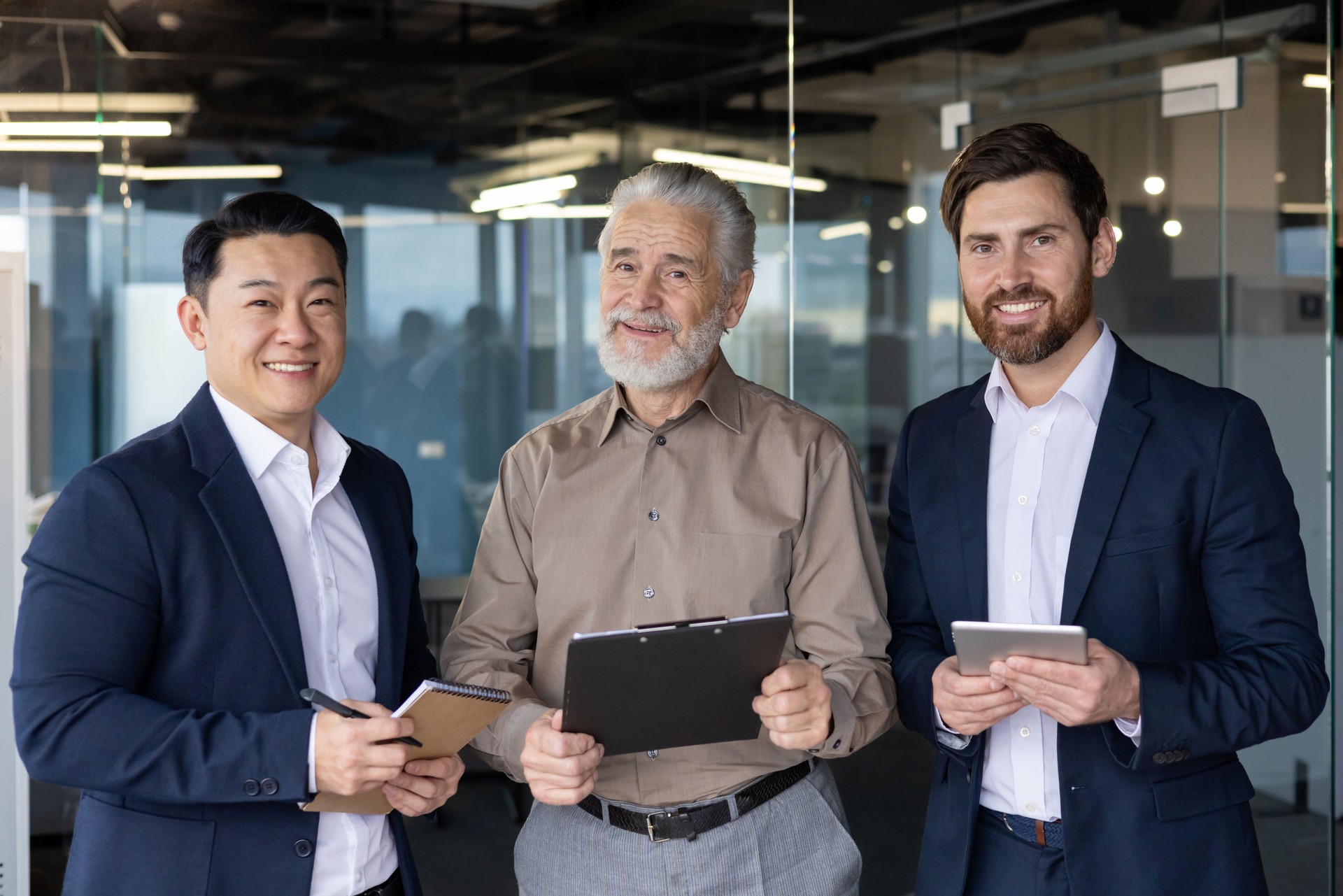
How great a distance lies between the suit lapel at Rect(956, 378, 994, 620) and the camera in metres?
2.20

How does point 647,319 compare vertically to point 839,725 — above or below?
above

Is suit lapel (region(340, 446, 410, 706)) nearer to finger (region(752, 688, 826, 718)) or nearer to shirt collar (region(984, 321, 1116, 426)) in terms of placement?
finger (region(752, 688, 826, 718))

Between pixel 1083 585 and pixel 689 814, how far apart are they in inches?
31.8

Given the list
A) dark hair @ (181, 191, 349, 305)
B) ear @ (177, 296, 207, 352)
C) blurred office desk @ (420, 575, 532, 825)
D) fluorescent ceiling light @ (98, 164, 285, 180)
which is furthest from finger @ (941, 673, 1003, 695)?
fluorescent ceiling light @ (98, 164, 285, 180)

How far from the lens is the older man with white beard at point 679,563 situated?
219 cm

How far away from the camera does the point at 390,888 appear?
80.2 inches

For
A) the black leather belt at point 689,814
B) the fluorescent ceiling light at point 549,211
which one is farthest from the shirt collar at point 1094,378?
the fluorescent ceiling light at point 549,211

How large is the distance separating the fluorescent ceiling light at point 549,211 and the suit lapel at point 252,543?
558 cm

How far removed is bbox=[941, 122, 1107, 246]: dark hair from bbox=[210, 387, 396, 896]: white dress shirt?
1305 millimetres

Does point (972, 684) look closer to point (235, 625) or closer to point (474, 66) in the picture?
point (235, 625)

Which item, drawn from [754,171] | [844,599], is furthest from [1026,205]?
[754,171]

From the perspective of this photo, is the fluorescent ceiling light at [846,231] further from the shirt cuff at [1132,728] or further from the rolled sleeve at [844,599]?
the shirt cuff at [1132,728]

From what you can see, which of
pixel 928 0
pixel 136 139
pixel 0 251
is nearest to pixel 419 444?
pixel 136 139

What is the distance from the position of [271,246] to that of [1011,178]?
133 cm
